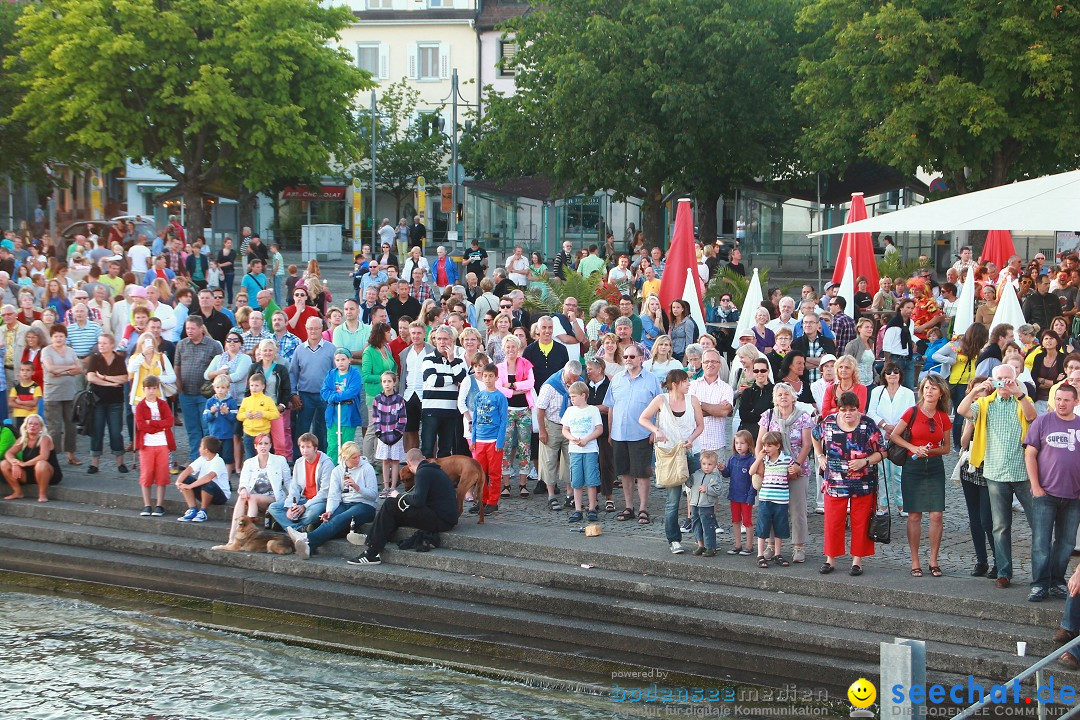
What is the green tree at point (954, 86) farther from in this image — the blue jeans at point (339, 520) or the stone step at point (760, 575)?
the blue jeans at point (339, 520)

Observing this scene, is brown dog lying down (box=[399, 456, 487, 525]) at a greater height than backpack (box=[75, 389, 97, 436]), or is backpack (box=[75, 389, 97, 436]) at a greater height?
backpack (box=[75, 389, 97, 436])

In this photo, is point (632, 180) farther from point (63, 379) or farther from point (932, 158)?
point (63, 379)

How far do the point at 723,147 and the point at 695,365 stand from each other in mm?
25260

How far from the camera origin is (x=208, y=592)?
1215 cm

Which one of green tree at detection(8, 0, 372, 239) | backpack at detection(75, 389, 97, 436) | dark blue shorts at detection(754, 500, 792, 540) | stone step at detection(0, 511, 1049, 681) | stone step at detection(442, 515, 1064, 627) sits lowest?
stone step at detection(0, 511, 1049, 681)

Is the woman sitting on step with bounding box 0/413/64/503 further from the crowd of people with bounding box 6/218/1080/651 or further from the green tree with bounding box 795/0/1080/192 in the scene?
the green tree with bounding box 795/0/1080/192

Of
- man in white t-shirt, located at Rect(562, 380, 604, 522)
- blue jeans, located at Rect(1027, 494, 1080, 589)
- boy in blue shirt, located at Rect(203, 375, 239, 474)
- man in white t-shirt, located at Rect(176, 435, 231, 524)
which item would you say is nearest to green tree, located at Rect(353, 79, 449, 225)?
boy in blue shirt, located at Rect(203, 375, 239, 474)

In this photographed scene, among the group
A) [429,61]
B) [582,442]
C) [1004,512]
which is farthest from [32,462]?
[429,61]

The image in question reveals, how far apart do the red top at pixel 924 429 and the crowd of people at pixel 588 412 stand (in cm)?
2

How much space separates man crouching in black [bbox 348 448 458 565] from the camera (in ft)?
39.3

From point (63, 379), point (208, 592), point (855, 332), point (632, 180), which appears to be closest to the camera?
point (208, 592)

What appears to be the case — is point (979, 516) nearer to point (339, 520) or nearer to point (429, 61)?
point (339, 520)

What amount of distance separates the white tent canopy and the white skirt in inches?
192

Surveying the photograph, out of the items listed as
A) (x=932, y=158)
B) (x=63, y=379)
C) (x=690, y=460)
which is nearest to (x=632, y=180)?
(x=932, y=158)
